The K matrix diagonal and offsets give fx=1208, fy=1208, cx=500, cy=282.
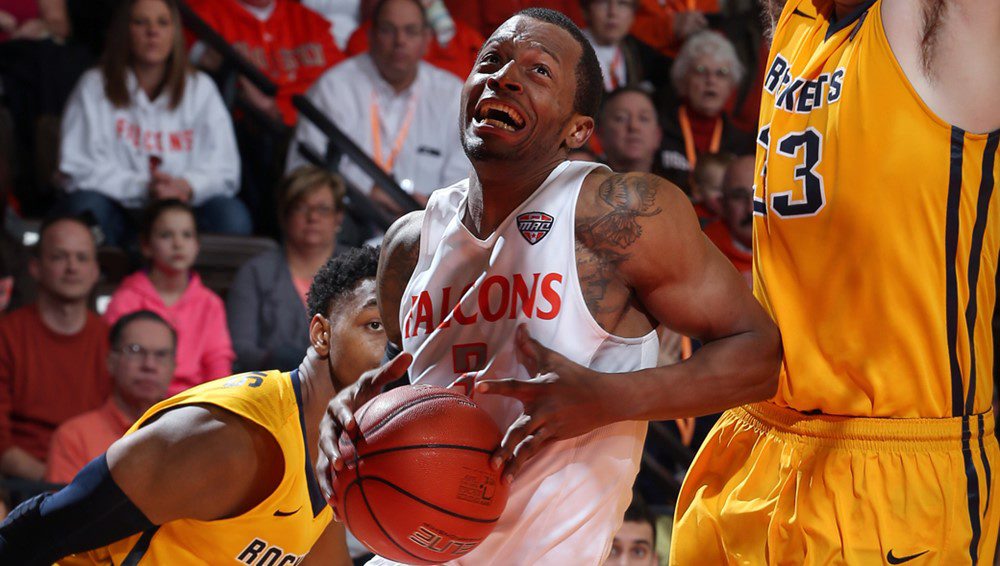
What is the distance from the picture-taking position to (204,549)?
10.3ft

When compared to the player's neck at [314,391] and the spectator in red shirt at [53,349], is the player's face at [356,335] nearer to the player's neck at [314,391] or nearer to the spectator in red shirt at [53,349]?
the player's neck at [314,391]

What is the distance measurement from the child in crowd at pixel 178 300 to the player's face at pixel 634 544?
1889mm

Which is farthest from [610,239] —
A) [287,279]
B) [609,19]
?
[609,19]

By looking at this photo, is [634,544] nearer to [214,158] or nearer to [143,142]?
[214,158]

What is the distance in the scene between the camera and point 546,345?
2.44m

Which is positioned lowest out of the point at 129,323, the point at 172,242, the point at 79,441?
the point at 79,441

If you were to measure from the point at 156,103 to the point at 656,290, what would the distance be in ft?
13.3

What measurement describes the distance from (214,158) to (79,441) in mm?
1704

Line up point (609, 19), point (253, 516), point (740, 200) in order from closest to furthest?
point (253, 516), point (740, 200), point (609, 19)

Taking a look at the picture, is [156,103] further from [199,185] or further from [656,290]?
[656,290]

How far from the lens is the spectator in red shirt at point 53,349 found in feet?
16.3

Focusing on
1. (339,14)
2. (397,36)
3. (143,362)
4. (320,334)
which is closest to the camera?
(320,334)

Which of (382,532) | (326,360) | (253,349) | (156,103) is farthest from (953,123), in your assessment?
(156,103)

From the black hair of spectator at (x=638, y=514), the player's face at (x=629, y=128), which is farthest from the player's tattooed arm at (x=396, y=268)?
the player's face at (x=629, y=128)
